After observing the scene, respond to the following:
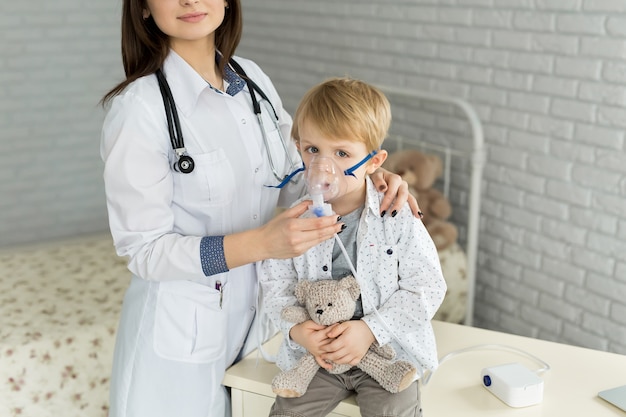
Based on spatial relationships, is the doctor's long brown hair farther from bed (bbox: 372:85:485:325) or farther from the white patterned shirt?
bed (bbox: 372:85:485:325)

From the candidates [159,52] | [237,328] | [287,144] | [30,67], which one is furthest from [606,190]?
[30,67]

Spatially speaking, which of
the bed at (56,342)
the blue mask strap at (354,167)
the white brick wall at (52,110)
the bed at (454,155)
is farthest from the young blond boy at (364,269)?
the white brick wall at (52,110)

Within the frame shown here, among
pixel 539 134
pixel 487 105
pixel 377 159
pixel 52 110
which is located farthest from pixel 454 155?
pixel 52 110

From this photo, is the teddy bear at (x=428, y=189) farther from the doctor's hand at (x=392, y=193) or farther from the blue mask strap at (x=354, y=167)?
the blue mask strap at (x=354, y=167)

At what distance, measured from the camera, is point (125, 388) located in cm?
168

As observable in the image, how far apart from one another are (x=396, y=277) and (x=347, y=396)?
0.28 m

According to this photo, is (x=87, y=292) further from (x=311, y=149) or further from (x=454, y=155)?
(x=311, y=149)

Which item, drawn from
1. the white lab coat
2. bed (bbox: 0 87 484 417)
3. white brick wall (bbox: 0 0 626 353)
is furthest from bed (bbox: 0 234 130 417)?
the white lab coat

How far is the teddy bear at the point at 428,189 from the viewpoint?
338 cm

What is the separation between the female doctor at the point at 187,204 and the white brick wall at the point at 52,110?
2809 mm

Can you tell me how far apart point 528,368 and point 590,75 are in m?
1.49

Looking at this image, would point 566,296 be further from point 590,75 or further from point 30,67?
point 30,67

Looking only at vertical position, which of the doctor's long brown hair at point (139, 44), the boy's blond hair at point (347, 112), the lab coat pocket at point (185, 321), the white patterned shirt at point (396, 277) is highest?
the doctor's long brown hair at point (139, 44)

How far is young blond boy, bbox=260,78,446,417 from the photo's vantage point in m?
1.49
